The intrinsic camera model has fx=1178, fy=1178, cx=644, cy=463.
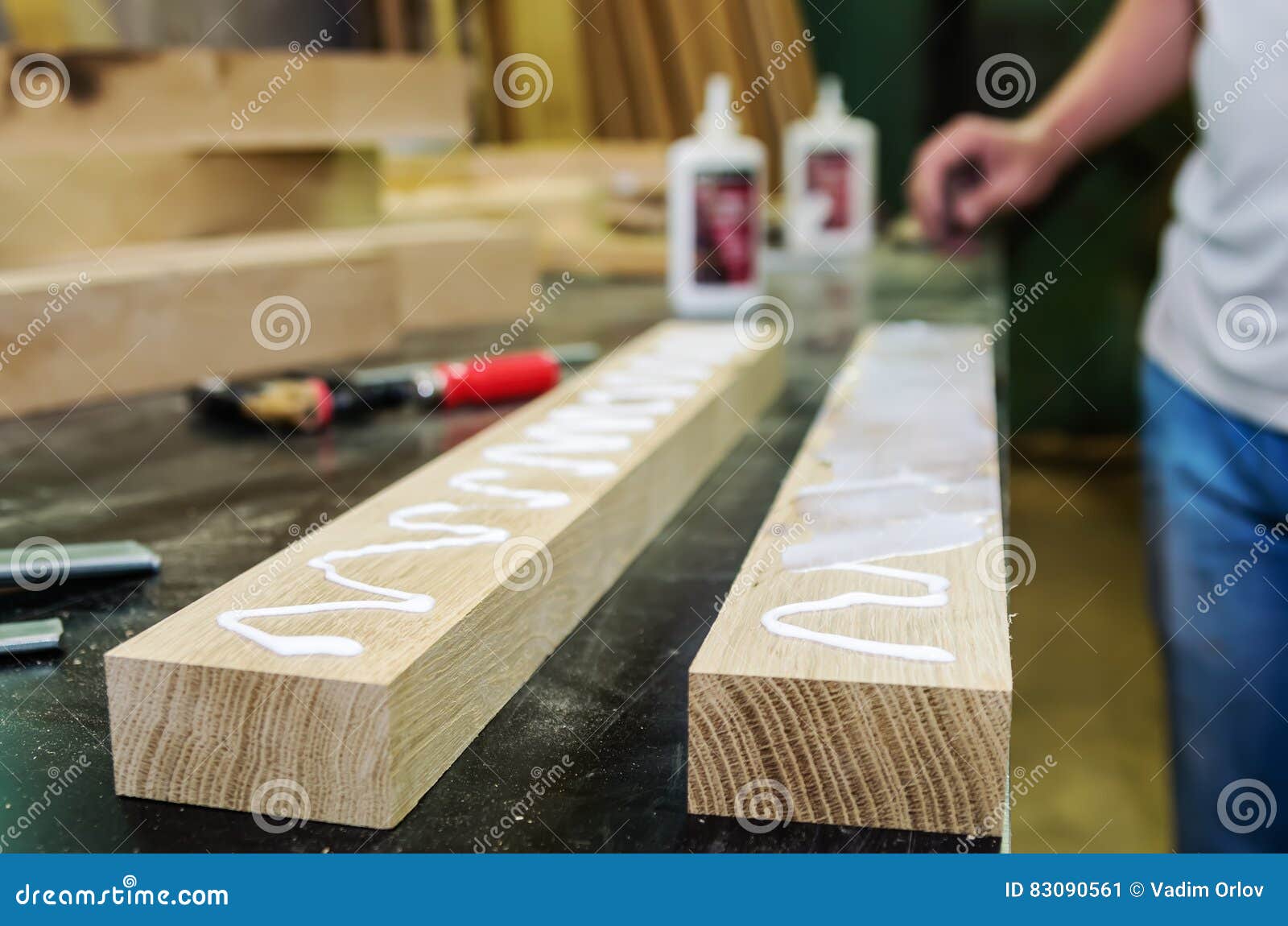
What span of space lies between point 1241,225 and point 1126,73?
1.92 ft

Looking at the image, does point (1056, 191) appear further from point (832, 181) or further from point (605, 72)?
point (605, 72)

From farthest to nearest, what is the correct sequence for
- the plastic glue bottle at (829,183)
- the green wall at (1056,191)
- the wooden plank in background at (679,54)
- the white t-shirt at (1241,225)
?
1. the wooden plank in background at (679,54)
2. the green wall at (1056,191)
3. the plastic glue bottle at (829,183)
4. the white t-shirt at (1241,225)

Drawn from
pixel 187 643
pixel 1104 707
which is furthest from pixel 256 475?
pixel 1104 707

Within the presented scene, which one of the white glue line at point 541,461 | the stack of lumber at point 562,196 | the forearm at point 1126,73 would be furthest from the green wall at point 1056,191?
the white glue line at point 541,461

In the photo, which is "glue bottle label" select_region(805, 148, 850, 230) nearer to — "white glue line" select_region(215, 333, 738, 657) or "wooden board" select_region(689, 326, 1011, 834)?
"white glue line" select_region(215, 333, 738, 657)

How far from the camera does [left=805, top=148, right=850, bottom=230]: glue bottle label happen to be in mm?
2391

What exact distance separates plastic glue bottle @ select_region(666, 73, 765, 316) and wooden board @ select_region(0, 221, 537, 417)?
0.26m

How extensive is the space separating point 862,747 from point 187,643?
357 millimetres

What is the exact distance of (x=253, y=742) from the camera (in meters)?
0.60

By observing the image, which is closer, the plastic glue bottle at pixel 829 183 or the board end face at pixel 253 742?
the board end face at pixel 253 742

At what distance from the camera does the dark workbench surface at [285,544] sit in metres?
0.59

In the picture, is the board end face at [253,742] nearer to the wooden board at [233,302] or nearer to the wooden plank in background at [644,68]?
the wooden board at [233,302]

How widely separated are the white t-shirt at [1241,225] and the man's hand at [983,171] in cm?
67
